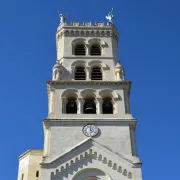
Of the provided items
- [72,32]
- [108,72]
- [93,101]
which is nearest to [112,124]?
[93,101]

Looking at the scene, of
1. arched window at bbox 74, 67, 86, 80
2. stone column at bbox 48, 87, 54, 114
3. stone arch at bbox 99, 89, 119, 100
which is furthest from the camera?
arched window at bbox 74, 67, 86, 80

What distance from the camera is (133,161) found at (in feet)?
108

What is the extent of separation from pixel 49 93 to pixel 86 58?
15.9 ft


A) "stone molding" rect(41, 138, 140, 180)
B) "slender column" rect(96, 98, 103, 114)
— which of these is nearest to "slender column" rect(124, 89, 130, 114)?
"slender column" rect(96, 98, 103, 114)

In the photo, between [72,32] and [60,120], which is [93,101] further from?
[72,32]

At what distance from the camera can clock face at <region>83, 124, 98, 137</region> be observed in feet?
113

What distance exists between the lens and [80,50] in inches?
1646

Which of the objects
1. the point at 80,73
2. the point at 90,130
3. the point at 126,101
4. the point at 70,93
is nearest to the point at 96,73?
the point at 80,73

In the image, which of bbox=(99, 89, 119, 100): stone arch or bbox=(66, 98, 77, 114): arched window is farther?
bbox=(99, 89, 119, 100): stone arch

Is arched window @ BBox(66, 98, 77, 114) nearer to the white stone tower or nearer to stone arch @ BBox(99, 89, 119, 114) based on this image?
the white stone tower

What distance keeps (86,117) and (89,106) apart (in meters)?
1.76

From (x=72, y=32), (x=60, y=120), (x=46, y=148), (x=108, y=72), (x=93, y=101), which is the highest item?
(x=72, y=32)

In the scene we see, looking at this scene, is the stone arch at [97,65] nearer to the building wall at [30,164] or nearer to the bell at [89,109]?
the bell at [89,109]

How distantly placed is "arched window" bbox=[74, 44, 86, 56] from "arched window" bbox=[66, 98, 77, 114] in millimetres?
5832
